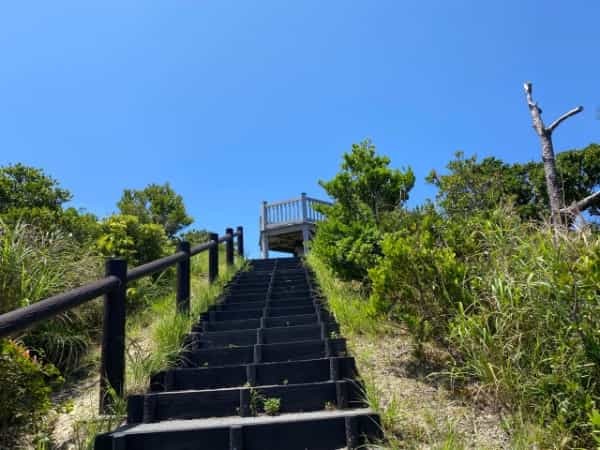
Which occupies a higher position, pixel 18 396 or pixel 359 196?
pixel 359 196

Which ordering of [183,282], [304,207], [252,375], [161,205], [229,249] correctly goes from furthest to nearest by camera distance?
[161,205] → [304,207] → [229,249] → [183,282] → [252,375]

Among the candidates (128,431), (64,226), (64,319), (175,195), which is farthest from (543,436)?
(175,195)

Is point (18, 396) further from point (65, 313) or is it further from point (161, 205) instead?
point (161, 205)

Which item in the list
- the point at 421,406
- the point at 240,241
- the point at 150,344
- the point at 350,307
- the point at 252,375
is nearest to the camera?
the point at 421,406

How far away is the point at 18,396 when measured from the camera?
2303 mm

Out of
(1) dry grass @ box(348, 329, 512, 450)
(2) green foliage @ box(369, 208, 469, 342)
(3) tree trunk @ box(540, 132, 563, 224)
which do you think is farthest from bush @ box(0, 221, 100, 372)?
(3) tree trunk @ box(540, 132, 563, 224)

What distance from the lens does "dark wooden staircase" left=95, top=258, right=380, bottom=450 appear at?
2426 mm

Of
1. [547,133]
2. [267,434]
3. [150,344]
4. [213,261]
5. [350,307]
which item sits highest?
[547,133]

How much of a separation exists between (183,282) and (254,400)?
2.23 metres

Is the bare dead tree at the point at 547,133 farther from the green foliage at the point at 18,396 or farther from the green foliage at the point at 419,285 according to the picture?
the green foliage at the point at 18,396

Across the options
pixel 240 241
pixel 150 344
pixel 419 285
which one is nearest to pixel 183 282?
pixel 150 344

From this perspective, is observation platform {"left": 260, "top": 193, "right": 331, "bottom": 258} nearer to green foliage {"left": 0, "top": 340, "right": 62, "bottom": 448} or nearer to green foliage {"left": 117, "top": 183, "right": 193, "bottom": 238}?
green foliage {"left": 117, "top": 183, "right": 193, "bottom": 238}

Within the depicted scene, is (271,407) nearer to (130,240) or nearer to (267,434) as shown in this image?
(267,434)

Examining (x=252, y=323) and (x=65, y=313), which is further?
(x=252, y=323)
